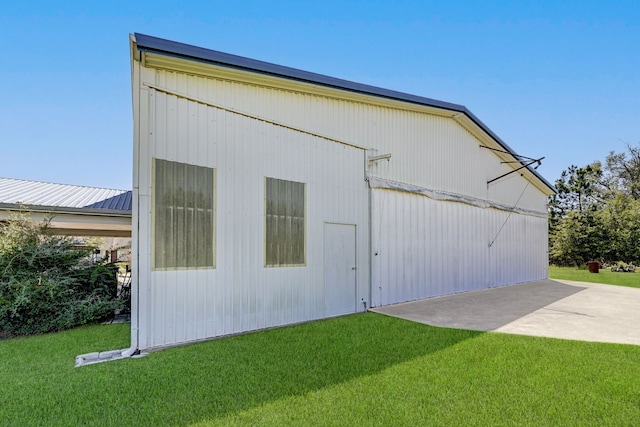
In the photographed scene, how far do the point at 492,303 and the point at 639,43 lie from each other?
11587mm

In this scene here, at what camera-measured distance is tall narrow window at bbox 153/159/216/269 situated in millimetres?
4785

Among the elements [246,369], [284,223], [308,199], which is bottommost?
[246,369]

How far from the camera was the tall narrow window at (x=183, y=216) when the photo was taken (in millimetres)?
4785

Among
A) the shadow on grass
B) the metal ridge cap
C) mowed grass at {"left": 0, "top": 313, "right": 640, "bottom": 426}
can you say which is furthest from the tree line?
the shadow on grass

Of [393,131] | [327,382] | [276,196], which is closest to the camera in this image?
[327,382]

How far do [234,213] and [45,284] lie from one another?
3446 mm

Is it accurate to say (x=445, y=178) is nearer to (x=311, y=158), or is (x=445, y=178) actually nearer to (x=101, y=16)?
(x=311, y=158)

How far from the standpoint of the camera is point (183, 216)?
498cm

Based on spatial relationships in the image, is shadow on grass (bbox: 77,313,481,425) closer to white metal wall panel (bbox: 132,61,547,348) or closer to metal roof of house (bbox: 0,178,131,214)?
white metal wall panel (bbox: 132,61,547,348)

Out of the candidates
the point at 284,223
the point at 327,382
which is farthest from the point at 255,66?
the point at 327,382

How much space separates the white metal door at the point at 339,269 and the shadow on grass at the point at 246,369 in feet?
3.63

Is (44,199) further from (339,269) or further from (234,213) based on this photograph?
(339,269)

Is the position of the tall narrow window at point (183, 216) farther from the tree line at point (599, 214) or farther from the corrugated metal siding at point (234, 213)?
the tree line at point (599, 214)

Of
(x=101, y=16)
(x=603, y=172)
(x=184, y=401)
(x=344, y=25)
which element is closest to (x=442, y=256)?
(x=344, y=25)
